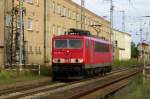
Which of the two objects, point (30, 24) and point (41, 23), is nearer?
point (30, 24)

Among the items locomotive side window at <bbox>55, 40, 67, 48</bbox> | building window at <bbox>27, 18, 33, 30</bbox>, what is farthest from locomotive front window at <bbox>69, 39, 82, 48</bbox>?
building window at <bbox>27, 18, 33, 30</bbox>

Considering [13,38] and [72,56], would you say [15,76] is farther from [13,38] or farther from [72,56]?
[13,38]

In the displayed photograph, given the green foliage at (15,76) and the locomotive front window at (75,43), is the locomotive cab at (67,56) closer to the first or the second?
the locomotive front window at (75,43)

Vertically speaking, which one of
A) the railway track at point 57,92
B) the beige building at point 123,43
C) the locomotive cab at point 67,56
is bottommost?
the railway track at point 57,92

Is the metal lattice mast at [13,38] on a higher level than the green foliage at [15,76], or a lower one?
higher

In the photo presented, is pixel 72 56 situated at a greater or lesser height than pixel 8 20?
lesser

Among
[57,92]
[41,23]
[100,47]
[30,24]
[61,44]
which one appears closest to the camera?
[57,92]

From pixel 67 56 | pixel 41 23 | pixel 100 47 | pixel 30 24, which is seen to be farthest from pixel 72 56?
pixel 41 23

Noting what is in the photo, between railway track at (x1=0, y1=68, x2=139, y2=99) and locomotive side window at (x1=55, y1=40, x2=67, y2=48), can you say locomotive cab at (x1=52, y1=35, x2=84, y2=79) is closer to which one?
locomotive side window at (x1=55, y1=40, x2=67, y2=48)

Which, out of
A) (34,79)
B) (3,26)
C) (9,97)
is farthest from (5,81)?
(3,26)

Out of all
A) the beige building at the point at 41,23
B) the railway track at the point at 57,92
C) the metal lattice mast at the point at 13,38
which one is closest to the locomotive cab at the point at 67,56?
the railway track at the point at 57,92

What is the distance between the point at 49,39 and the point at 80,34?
2687 cm

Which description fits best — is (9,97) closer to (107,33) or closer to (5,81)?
(5,81)

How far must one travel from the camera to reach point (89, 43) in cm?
3700
